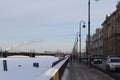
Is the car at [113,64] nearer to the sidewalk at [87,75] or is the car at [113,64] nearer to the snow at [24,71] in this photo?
the sidewalk at [87,75]

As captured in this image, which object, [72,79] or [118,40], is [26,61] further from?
[72,79]

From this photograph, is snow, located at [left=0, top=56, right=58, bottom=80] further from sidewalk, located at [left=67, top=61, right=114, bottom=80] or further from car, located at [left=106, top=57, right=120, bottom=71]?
car, located at [left=106, top=57, right=120, bottom=71]

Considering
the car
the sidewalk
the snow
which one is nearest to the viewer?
the sidewalk

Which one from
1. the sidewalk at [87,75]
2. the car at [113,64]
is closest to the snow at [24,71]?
the sidewalk at [87,75]

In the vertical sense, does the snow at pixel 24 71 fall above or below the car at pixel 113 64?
below

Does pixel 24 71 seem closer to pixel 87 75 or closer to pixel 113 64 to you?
pixel 113 64

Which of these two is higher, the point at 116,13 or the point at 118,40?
the point at 116,13

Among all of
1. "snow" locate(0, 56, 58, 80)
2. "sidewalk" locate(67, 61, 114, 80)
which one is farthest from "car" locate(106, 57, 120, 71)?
"snow" locate(0, 56, 58, 80)

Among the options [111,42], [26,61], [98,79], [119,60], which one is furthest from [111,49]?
[98,79]

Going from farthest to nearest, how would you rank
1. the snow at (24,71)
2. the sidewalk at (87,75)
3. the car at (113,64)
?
the snow at (24,71), the car at (113,64), the sidewalk at (87,75)

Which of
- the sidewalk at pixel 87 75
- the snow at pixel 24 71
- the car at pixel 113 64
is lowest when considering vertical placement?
the snow at pixel 24 71

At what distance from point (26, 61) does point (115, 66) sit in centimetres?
10639

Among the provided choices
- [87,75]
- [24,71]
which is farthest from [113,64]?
[24,71]

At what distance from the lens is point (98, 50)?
→ 189m
